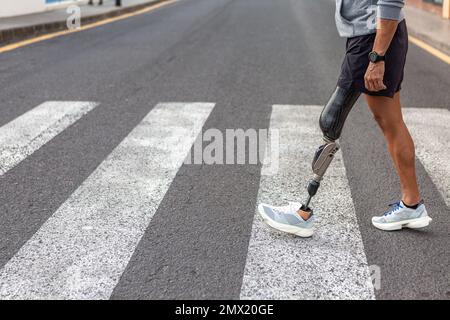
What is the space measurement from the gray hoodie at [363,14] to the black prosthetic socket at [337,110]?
29cm

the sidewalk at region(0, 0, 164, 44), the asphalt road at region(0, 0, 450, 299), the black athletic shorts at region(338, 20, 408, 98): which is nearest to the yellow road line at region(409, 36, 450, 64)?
the asphalt road at region(0, 0, 450, 299)

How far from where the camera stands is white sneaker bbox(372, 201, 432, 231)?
3.13 meters

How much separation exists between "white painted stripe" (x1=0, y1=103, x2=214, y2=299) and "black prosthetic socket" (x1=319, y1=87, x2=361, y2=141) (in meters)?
1.10

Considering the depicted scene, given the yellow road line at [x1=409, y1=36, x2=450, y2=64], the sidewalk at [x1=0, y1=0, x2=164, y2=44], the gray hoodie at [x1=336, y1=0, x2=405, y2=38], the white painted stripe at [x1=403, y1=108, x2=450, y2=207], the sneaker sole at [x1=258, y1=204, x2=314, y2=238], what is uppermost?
the gray hoodie at [x1=336, y1=0, x2=405, y2=38]

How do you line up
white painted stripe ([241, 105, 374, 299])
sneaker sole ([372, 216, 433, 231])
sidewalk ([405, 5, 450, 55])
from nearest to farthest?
white painted stripe ([241, 105, 374, 299]), sneaker sole ([372, 216, 433, 231]), sidewalk ([405, 5, 450, 55])

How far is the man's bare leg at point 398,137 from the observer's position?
2.99m

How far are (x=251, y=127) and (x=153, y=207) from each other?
1919 millimetres

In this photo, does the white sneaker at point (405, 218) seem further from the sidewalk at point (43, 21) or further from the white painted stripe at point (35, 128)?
the sidewalk at point (43, 21)

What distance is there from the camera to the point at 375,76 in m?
2.80

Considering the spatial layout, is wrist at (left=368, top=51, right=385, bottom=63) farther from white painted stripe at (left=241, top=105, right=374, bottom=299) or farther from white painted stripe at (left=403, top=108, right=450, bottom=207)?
white painted stripe at (left=403, top=108, right=450, bottom=207)

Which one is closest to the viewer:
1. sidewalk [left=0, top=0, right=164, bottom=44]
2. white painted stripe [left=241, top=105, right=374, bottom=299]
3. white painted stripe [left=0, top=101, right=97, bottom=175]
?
white painted stripe [left=241, top=105, right=374, bottom=299]

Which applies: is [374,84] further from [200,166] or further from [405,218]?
[200,166]

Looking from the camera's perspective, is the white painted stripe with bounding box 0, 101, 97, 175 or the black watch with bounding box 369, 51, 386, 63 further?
the white painted stripe with bounding box 0, 101, 97, 175
